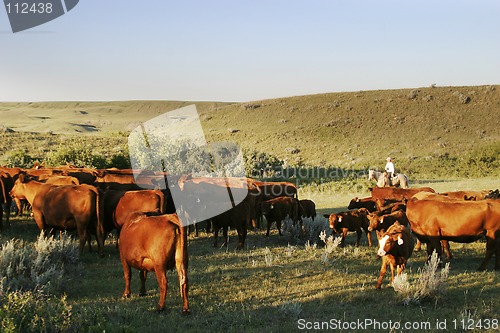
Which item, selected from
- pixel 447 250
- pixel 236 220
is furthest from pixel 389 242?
pixel 236 220

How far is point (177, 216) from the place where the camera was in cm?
654

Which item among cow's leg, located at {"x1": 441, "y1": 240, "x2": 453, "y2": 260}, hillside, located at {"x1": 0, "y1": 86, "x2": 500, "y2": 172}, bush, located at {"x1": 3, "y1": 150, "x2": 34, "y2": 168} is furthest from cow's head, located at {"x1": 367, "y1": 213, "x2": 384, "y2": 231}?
hillside, located at {"x1": 0, "y1": 86, "x2": 500, "y2": 172}

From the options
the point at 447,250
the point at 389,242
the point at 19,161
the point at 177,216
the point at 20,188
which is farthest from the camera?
the point at 19,161

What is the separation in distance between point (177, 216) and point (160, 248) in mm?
501

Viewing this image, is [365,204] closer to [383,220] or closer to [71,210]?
[383,220]

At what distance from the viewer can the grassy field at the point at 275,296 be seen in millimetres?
6133

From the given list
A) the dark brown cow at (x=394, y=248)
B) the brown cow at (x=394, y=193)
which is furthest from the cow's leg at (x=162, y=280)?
the brown cow at (x=394, y=193)

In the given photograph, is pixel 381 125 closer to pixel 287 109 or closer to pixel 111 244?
pixel 287 109

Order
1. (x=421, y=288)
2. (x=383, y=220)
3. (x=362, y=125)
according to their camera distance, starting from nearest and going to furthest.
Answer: (x=421, y=288)
(x=383, y=220)
(x=362, y=125)

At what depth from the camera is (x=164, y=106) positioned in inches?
5940

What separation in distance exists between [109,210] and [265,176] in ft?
65.1

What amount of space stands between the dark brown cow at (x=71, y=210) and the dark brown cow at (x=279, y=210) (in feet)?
15.9

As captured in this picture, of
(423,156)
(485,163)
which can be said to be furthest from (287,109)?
(485,163)

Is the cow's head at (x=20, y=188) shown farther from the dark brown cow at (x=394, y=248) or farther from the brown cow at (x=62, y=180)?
the dark brown cow at (x=394, y=248)
